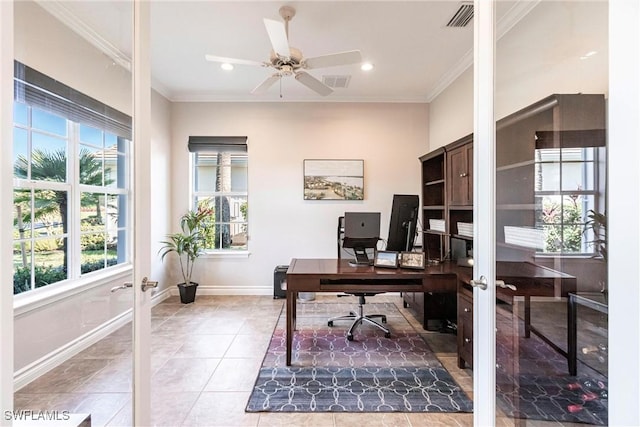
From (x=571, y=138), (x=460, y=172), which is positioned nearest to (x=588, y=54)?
(x=571, y=138)

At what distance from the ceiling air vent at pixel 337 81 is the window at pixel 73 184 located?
8.77 feet

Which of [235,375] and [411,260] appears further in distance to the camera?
[411,260]

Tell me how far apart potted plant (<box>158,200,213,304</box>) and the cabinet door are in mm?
3423

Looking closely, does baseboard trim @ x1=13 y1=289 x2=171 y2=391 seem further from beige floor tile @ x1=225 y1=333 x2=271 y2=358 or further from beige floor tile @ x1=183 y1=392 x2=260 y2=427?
beige floor tile @ x1=225 y1=333 x2=271 y2=358

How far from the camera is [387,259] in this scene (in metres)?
2.57

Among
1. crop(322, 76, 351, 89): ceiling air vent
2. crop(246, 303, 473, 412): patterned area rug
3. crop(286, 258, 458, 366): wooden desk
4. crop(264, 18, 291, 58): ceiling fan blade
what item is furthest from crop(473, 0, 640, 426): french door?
crop(322, 76, 351, 89): ceiling air vent

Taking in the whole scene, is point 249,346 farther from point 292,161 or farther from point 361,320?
point 292,161

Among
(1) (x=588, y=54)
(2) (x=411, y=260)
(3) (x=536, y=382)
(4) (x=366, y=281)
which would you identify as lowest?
(3) (x=536, y=382)

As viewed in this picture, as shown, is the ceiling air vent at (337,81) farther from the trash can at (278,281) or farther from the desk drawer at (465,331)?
the desk drawer at (465,331)

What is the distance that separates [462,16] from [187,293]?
14.8 feet

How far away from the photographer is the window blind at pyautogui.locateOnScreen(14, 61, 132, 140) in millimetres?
1445
